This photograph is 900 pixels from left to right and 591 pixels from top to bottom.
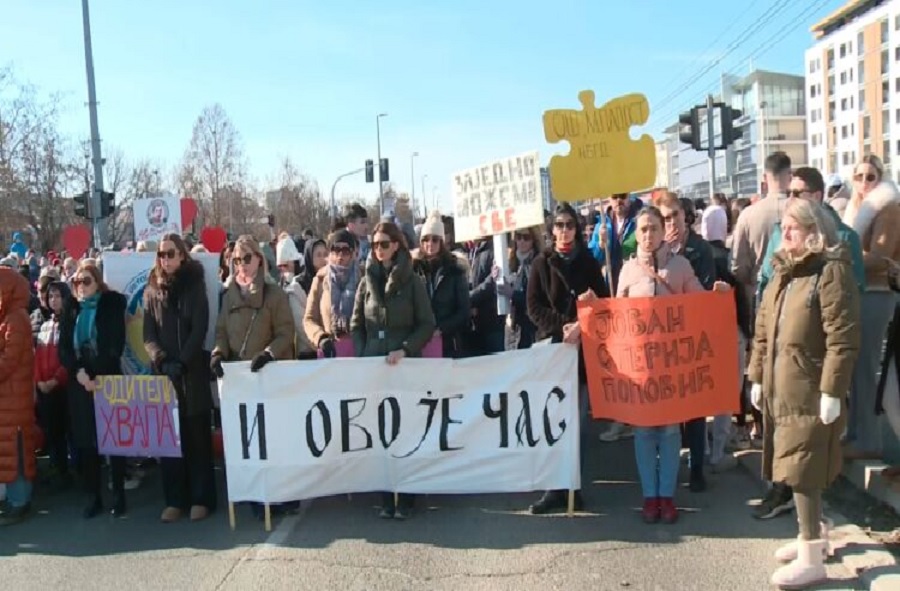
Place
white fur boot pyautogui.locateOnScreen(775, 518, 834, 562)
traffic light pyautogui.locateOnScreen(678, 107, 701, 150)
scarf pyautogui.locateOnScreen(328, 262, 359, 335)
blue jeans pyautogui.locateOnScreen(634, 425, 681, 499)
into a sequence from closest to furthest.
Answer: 1. white fur boot pyautogui.locateOnScreen(775, 518, 834, 562)
2. blue jeans pyautogui.locateOnScreen(634, 425, 681, 499)
3. scarf pyautogui.locateOnScreen(328, 262, 359, 335)
4. traffic light pyautogui.locateOnScreen(678, 107, 701, 150)

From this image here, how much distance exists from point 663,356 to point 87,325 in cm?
415

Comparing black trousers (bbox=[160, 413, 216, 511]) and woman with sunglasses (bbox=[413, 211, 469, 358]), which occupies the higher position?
woman with sunglasses (bbox=[413, 211, 469, 358])

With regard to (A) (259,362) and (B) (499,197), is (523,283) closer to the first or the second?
(B) (499,197)

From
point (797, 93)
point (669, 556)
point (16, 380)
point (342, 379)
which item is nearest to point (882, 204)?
point (669, 556)

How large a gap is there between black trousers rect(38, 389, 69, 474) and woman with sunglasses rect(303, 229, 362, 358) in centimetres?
235

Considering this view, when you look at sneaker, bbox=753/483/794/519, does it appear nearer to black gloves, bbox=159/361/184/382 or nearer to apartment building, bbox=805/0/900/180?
black gloves, bbox=159/361/184/382

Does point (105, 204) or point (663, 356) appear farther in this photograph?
point (105, 204)

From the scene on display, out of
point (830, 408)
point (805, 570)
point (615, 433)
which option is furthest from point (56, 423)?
point (830, 408)

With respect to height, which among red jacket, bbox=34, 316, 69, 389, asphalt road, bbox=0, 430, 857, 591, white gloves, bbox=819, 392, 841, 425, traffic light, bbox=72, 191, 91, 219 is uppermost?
traffic light, bbox=72, 191, 91, 219

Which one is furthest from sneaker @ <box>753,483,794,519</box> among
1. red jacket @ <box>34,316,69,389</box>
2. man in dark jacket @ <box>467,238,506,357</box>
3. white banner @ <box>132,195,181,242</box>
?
white banner @ <box>132,195,181,242</box>

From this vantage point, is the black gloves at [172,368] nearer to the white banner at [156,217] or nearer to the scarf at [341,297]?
the scarf at [341,297]

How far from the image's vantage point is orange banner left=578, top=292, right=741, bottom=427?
564cm

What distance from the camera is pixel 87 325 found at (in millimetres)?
6504

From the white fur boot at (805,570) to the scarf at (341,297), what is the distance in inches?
135
